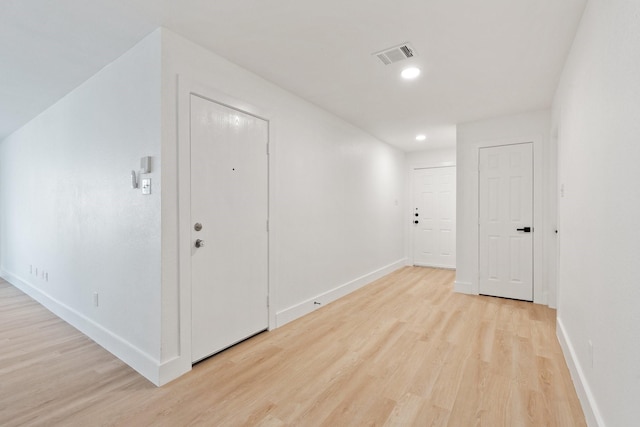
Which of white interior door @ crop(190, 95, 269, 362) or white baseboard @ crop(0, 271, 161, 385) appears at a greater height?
white interior door @ crop(190, 95, 269, 362)

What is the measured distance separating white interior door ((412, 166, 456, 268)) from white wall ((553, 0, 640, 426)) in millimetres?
3780

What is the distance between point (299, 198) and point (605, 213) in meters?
2.54

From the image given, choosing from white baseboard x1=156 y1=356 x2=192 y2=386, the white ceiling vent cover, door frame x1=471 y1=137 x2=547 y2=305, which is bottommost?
white baseboard x1=156 y1=356 x2=192 y2=386

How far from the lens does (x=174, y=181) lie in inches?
84.7

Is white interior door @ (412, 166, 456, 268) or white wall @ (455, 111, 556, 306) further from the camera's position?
white interior door @ (412, 166, 456, 268)

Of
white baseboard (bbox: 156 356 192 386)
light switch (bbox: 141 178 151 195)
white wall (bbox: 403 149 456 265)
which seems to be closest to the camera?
white baseboard (bbox: 156 356 192 386)

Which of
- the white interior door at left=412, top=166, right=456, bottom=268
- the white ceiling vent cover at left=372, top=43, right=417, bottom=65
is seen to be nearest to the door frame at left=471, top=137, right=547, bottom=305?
the white interior door at left=412, top=166, right=456, bottom=268

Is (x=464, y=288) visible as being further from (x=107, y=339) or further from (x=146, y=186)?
(x=107, y=339)

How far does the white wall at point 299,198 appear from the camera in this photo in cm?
214

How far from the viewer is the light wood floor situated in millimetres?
1752

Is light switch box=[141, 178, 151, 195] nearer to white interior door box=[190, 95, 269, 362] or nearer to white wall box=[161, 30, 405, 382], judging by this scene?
white wall box=[161, 30, 405, 382]

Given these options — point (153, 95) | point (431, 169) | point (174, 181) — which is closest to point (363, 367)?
point (174, 181)

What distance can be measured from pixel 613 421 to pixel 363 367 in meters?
1.40

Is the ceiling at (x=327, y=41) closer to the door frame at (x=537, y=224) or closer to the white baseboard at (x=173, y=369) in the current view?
the door frame at (x=537, y=224)
